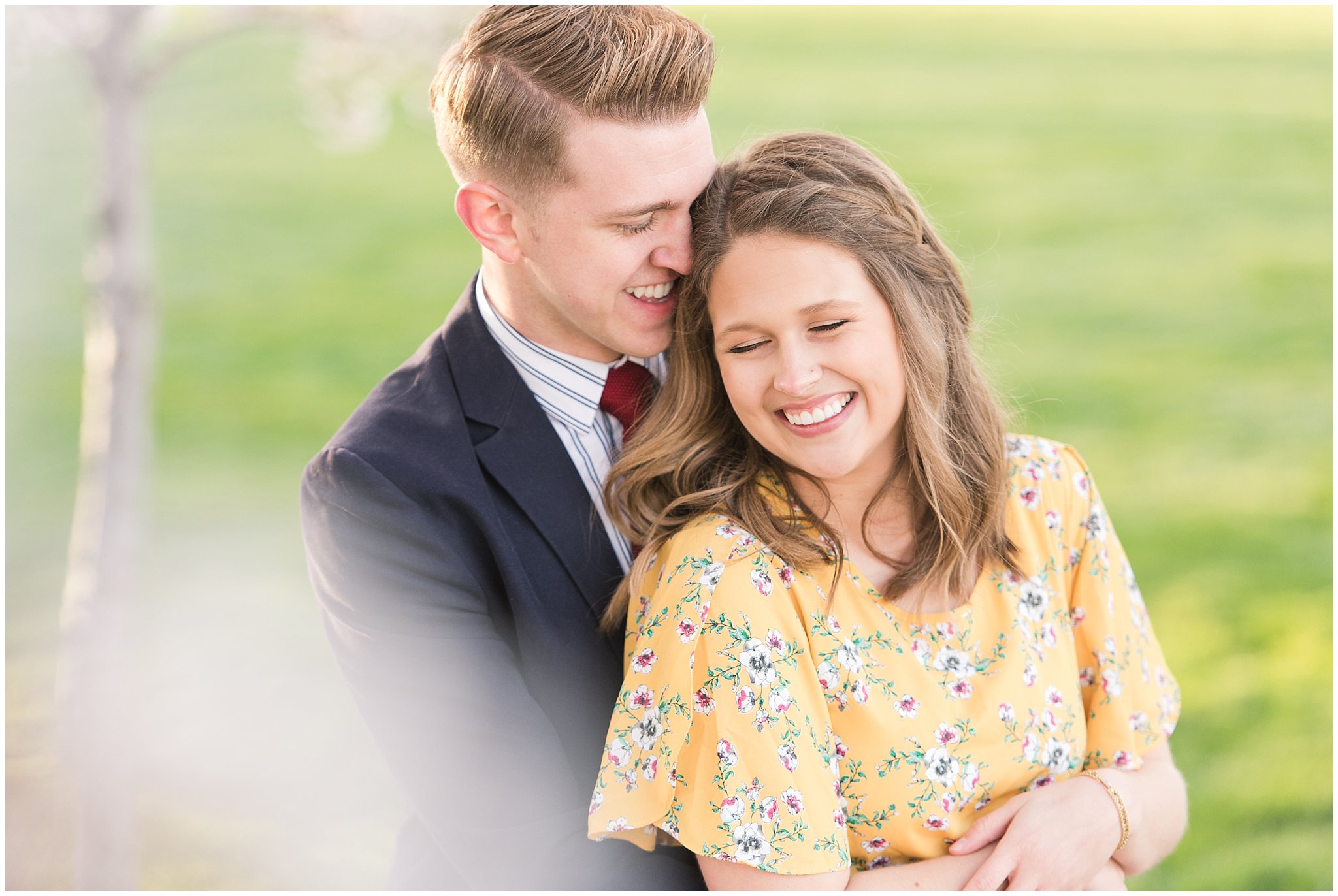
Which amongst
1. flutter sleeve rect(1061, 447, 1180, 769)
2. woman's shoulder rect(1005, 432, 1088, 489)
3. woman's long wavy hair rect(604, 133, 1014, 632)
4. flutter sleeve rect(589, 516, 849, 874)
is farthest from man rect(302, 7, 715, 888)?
flutter sleeve rect(1061, 447, 1180, 769)

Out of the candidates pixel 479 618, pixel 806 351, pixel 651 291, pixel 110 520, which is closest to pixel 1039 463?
pixel 806 351

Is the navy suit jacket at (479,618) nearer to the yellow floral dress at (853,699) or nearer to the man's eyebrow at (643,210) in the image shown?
the yellow floral dress at (853,699)

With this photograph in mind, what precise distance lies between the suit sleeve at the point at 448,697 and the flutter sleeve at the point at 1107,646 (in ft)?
2.91

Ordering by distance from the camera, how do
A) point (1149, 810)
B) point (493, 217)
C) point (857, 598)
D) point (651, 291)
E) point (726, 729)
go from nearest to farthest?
point (726, 729) → point (857, 598) → point (1149, 810) → point (651, 291) → point (493, 217)

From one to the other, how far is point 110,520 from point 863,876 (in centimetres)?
228

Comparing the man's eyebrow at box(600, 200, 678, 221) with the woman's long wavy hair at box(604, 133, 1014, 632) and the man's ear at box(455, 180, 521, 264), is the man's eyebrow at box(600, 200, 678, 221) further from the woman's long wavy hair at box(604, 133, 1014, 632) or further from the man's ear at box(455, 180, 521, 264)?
the man's ear at box(455, 180, 521, 264)

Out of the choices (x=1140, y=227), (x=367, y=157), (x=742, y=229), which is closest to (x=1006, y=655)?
(x=742, y=229)

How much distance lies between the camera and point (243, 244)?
349 inches

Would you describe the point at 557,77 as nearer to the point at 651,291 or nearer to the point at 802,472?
the point at 651,291

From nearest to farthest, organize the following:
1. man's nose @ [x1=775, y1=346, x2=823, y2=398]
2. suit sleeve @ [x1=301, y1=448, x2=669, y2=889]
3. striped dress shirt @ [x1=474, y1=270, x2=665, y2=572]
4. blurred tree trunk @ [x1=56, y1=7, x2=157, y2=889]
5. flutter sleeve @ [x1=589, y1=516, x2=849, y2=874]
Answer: flutter sleeve @ [x1=589, y1=516, x2=849, y2=874] → man's nose @ [x1=775, y1=346, x2=823, y2=398] → suit sleeve @ [x1=301, y1=448, x2=669, y2=889] → striped dress shirt @ [x1=474, y1=270, x2=665, y2=572] → blurred tree trunk @ [x1=56, y1=7, x2=157, y2=889]

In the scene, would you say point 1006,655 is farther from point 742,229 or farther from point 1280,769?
point 1280,769

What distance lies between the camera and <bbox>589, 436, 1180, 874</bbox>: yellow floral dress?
6.36 feet

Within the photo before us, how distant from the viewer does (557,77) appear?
2320 millimetres

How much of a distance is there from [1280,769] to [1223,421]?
2642mm
